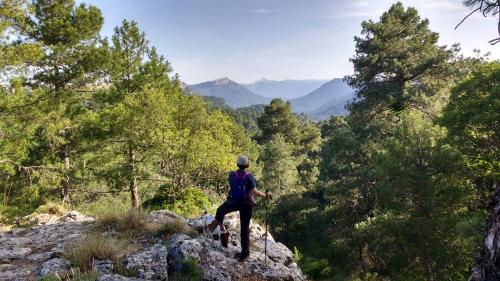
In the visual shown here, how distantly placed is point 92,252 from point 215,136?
1861cm

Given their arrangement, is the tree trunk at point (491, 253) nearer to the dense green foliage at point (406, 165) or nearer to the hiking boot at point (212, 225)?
the hiking boot at point (212, 225)

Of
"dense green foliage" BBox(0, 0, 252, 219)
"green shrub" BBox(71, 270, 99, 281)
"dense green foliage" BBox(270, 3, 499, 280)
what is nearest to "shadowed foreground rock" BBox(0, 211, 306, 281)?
"green shrub" BBox(71, 270, 99, 281)

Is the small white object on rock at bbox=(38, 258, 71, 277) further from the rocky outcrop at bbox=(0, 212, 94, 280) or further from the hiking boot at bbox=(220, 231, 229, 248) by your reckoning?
the hiking boot at bbox=(220, 231, 229, 248)

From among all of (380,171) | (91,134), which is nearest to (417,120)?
(380,171)

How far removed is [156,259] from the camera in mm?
7094

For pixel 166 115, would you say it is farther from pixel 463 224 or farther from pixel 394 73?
pixel 394 73

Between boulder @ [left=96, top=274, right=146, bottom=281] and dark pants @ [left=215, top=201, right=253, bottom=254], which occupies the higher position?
dark pants @ [left=215, top=201, right=253, bottom=254]

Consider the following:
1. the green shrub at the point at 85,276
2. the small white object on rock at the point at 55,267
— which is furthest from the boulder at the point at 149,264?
the small white object on rock at the point at 55,267

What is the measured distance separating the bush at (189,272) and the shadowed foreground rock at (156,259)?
0.17ft

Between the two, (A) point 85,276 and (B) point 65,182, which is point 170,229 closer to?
(A) point 85,276

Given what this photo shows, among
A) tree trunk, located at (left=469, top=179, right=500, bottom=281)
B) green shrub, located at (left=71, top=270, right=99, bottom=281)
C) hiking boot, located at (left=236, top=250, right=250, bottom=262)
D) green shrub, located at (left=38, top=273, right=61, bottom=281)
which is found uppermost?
tree trunk, located at (left=469, top=179, right=500, bottom=281)

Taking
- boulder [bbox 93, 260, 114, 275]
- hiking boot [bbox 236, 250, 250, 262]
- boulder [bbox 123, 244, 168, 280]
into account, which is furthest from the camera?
hiking boot [bbox 236, 250, 250, 262]

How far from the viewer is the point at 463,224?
12.9 meters

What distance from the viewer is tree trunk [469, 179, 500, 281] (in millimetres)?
4320
